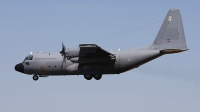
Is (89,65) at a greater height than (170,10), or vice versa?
(170,10)

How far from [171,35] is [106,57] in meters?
6.43

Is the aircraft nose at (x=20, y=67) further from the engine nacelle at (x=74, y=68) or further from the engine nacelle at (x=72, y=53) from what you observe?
the engine nacelle at (x=72, y=53)

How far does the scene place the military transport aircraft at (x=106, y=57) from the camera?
70938 millimetres

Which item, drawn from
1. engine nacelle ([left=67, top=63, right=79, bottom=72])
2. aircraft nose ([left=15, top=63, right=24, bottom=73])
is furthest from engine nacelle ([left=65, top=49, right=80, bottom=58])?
aircraft nose ([left=15, top=63, right=24, bottom=73])

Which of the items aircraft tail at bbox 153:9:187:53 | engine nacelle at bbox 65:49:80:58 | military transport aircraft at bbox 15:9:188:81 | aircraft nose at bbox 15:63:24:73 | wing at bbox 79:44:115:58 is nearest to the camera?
wing at bbox 79:44:115:58

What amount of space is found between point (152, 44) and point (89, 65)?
6172 mm

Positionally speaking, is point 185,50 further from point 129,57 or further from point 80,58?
point 80,58

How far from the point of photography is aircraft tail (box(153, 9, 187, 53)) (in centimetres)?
7144

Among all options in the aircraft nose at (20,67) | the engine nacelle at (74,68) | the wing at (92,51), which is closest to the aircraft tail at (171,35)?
the wing at (92,51)

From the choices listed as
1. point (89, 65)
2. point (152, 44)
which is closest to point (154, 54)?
point (152, 44)

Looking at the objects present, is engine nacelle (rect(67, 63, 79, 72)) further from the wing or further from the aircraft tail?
the aircraft tail

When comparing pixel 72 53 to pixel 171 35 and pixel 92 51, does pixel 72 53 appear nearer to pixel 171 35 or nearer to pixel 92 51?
pixel 92 51

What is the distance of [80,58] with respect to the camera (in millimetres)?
71062

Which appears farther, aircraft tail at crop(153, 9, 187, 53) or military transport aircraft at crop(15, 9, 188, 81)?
aircraft tail at crop(153, 9, 187, 53)
